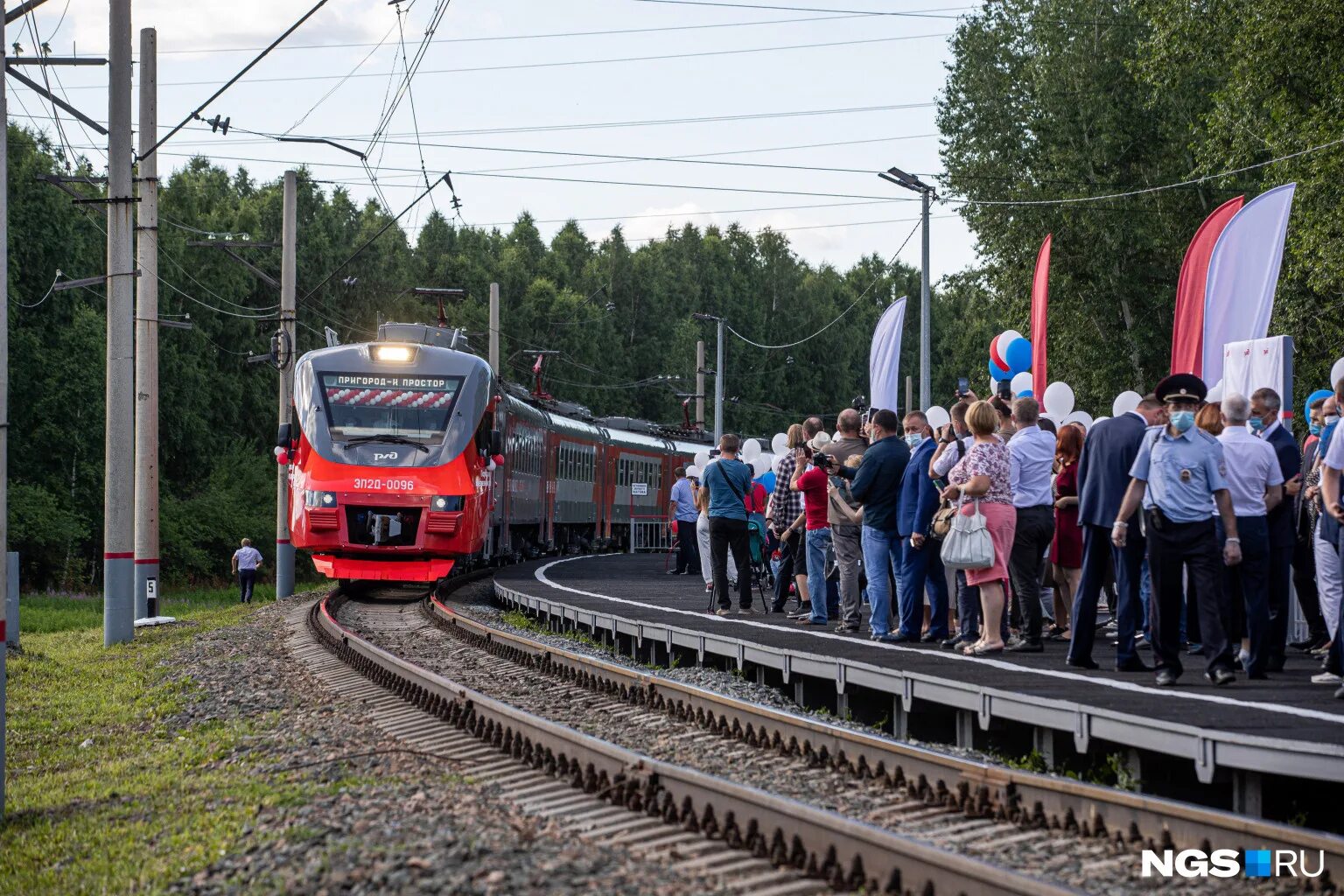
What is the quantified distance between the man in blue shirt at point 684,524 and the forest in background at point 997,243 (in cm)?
953

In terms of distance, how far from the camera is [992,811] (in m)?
7.06

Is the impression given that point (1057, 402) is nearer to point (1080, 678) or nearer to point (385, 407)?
point (1080, 678)

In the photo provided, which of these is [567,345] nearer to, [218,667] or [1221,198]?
[1221,198]

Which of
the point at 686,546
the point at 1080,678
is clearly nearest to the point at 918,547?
the point at 1080,678

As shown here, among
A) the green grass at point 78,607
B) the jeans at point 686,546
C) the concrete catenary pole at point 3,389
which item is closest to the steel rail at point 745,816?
the concrete catenary pole at point 3,389

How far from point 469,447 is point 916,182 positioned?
1080cm

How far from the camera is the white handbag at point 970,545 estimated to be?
11.3 metres

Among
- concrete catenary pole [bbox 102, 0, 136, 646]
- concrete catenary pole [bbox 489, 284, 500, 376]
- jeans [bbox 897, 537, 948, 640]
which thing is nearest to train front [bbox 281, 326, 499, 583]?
concrete catenary pole [bbox 102, 0, 136, 646]

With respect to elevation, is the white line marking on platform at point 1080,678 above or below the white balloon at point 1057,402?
below

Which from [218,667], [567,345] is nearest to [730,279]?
[567,345]

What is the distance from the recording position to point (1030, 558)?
12.2m

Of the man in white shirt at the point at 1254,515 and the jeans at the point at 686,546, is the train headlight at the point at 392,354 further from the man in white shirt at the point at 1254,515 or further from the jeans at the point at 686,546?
the man in white shirt at the point at 1254,515

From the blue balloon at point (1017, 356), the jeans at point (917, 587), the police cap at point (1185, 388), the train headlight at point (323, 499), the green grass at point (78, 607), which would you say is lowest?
the green grass at point (78, 607)

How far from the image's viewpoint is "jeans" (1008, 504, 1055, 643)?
475 inches
